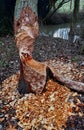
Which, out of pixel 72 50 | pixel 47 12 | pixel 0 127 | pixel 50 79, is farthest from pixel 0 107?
pixel 47 12

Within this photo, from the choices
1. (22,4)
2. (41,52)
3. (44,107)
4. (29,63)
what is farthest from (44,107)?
(41,52)

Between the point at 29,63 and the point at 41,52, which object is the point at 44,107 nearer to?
the point at 29,63

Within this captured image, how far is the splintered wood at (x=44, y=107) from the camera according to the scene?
4.29 m

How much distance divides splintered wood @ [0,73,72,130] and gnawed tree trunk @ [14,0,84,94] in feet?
0.34

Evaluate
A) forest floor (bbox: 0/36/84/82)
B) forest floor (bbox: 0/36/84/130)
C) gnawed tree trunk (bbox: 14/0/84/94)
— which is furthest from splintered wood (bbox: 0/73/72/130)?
forest floor (bbox: 0/36/84/82)

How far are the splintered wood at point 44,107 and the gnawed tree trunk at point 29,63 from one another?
105 mm

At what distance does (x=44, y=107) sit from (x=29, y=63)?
697mm

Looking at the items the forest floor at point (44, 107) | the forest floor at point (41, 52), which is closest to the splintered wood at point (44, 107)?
the forest floor at point (44, 107)

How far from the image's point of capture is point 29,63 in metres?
4.78

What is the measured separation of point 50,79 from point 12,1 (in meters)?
5.73

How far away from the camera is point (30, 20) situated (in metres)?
4.94

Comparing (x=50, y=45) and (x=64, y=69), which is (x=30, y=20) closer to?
(x=64, y=69)

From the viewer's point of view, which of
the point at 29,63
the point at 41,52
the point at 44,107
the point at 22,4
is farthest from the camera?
the point at 41,52

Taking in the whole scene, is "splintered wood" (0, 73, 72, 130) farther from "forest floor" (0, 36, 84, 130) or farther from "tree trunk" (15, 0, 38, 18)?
"tree trunk" (15, 0, 38, 18)
